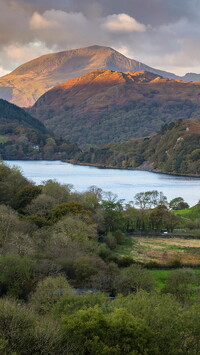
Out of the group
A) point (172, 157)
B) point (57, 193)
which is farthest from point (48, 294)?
point (172, 157)

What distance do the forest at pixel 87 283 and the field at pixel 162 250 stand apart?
1.35 ft

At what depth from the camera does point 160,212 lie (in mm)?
53875

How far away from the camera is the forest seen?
48.6ft

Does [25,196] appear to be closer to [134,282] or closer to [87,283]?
[87,283]

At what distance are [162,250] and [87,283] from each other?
1781cm

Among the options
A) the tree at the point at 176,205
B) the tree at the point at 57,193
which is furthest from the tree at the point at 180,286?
the tree at the point at 176,205

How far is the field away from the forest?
1.35 feet

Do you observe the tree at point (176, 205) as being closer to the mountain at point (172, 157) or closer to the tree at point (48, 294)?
the tree at point (48, 294)

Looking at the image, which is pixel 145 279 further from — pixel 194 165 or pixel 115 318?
pixel 194 165

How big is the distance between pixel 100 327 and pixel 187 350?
3191 millimetres

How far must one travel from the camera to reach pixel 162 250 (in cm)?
4325

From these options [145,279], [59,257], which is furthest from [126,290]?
[59,257]

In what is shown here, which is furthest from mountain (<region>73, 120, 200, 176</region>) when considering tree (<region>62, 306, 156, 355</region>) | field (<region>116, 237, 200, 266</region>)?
tree (<region>62, 306, 156, 355</region>)

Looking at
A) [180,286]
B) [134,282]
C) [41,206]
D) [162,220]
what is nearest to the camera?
[134,282]
